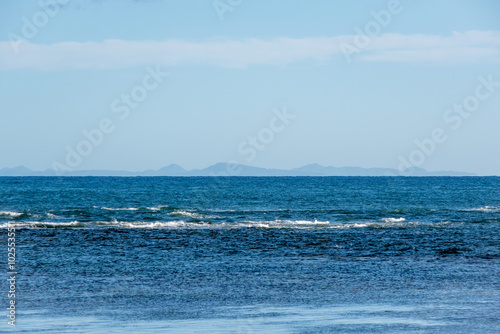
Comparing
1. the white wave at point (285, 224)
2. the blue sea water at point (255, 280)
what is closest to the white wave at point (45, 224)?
the blue sea water at point (255, 280)

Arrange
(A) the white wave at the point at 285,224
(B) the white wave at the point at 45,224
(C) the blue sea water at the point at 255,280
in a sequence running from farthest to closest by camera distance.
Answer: (A) the white wave at the point at 285,224
(B) the white wave at the point at 45,224
(C) the blue sea water at the point at 255,280

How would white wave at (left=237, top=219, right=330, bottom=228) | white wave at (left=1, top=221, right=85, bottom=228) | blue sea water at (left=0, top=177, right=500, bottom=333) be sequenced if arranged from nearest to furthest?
blue sea water at (left=0, top=177, right=500, bottom=333) < white wave at (left=1, top=221, right=85, bottom=228) < white wave at (left=237, top=219, right=330, bottom=228)

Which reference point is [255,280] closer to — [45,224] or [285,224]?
[285,224]

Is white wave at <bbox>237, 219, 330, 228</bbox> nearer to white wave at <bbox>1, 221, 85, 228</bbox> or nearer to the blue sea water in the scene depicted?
the blue sea water

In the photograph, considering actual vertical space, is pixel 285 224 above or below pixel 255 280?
above

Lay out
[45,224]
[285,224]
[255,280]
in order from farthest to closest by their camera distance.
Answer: [285,224] → [45,224] → [255,280]

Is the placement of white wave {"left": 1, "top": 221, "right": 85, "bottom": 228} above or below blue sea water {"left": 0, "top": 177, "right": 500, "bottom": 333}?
below

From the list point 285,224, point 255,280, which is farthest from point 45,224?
point 255,280

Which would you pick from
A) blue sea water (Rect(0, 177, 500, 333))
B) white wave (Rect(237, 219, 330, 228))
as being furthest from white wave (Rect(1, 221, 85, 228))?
white wave (Rect(237, 219, 330, 228))

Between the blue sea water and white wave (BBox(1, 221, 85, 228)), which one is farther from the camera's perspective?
white wave (BBox(1, 221, 85, 228))

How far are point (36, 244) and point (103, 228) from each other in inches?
355

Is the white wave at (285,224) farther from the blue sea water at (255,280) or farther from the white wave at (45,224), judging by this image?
the white wave at (45,224)

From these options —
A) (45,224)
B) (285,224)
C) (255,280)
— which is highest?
(285,224)

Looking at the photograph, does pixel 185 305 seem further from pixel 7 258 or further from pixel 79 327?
pixel 7 258
